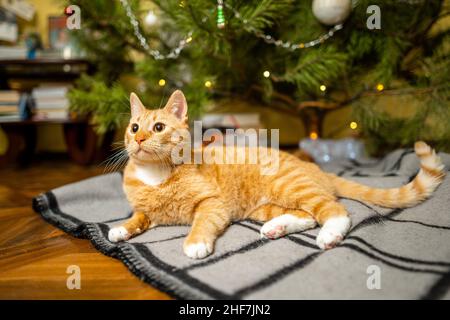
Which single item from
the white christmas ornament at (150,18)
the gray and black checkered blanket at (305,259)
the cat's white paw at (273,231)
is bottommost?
the gray and black checkered blanket at (305,259)

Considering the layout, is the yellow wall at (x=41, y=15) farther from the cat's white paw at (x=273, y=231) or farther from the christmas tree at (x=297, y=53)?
the cat's white paw at (x=273, y=231)

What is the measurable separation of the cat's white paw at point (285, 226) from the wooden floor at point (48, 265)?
11.6 inches

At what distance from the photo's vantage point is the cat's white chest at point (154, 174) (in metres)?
→ 0.84

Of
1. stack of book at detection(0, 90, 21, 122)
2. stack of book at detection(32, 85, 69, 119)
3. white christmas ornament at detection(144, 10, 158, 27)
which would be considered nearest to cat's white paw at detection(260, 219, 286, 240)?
white christmas ornament at detection(144, 10, 158, 27)

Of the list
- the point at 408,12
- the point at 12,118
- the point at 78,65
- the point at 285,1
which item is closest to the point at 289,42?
the point at 285,1

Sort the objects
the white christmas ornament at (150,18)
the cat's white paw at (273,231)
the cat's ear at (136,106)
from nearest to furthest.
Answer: the cat's white paw at (273,231)
the cat's ear at (136,106)
the white christmas ornament at (150,18)

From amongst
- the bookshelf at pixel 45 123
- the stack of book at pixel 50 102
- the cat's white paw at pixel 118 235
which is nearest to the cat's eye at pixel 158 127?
the cat's white paw at pixel 118 235

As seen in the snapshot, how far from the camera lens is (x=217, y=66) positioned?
57.6 inches

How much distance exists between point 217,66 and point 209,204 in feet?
2.77

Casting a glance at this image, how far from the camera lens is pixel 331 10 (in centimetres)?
109

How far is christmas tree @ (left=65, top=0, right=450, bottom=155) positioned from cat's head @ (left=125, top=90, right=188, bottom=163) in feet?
1.18

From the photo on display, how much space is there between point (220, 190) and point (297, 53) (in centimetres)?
75

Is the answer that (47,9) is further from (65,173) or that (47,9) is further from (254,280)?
(254,280)

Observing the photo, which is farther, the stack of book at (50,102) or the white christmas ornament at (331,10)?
the stack of book at (50,102)
